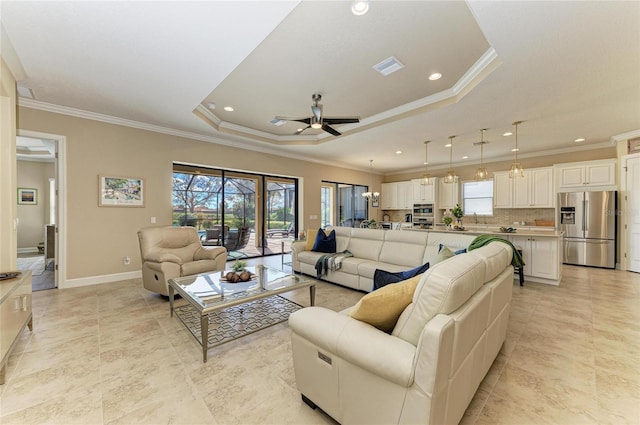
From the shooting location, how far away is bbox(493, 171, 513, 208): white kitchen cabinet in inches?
275

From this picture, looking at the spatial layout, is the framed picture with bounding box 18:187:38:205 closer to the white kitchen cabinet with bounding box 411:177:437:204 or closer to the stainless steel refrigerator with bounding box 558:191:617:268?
the white kitchen cabinet with bounding box 411:177:437:204

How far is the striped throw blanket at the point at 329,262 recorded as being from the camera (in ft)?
13.5

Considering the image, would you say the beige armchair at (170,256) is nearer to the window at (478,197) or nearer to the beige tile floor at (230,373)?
the beige tile floor at (230,373)

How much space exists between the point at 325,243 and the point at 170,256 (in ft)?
7.98

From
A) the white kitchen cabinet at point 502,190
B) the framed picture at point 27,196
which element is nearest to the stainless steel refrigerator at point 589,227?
the white kitchen cabinet at point 502,190

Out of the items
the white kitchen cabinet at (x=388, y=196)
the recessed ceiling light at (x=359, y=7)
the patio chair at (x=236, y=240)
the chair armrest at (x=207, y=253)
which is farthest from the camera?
the white kitchen cabinet at (x=388, y=196)

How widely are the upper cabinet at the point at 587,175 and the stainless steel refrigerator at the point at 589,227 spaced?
35 centimetres

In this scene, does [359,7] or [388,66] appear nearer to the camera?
[359,7]

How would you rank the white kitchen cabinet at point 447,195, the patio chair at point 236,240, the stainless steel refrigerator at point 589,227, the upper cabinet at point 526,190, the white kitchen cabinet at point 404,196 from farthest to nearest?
the white kitchen cabinet at point 404,196 → the white kitchen cabinet at point 447,195 → the upper cabinet at point 526,190 → the patio chair at point 236,240 → the stainless steel refrigerator at point 589,227

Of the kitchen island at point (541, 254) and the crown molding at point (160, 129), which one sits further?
the kitchen island at point (541, 254)

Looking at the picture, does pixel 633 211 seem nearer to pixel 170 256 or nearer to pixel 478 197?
pixel 478 197

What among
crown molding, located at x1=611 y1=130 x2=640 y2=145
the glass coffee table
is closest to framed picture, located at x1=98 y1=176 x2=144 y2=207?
the glass coffee table

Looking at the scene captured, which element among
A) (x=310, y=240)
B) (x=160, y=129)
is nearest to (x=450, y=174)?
(x=310, y=240)

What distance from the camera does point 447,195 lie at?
833 cm
